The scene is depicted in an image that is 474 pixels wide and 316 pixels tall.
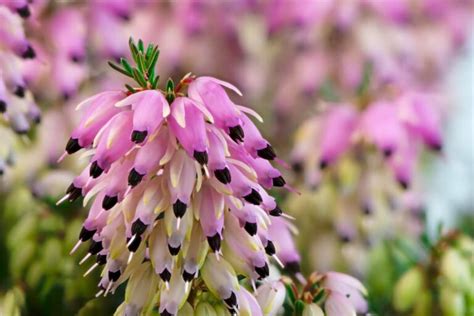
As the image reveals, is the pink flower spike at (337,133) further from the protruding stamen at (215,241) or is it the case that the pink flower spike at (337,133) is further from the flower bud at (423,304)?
the protruding stamen at (215,241)

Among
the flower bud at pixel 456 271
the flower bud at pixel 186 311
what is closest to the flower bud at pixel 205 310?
the flower bud at pixel 186 311

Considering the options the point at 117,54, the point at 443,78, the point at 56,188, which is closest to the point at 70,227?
the point at 56,188

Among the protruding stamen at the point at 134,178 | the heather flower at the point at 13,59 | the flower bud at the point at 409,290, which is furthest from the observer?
the flower bud at the point at 409,290

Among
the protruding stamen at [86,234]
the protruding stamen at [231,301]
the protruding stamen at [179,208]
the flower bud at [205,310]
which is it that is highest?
the protruding stamen at [179,208]

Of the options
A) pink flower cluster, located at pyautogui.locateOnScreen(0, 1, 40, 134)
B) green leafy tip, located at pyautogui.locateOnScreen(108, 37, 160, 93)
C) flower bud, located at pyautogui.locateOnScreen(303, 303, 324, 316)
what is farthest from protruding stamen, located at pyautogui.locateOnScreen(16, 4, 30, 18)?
flower bud, located at pyautogui.locateOnScreen(303, 303, 324, 316)

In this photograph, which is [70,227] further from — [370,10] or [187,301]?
[370,10]

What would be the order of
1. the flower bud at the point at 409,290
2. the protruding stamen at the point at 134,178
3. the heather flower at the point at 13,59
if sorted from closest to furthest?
the protruding stamen at the point at 134,178, the heather flower at the point at 13,59, the flower bud at the point at 409,290
